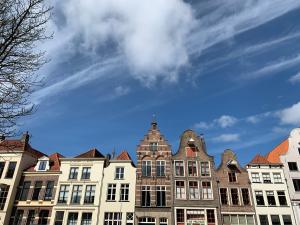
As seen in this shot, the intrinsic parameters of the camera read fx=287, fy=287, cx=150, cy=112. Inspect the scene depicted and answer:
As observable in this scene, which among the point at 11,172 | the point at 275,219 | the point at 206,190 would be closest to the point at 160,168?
the point at 206,190

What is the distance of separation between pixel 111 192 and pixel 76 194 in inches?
175

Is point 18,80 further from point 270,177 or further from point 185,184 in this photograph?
point 270,177

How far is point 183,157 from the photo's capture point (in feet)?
121

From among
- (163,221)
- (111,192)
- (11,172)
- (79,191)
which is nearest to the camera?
(163,221)

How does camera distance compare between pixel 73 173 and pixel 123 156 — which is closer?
pixel 73 173

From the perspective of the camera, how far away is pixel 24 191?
36375mm

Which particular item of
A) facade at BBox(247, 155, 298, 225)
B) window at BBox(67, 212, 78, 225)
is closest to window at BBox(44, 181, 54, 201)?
window at BBox(67, 212, 78, 225)

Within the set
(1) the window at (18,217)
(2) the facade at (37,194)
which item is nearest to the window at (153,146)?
(2) the facade at (37,194)

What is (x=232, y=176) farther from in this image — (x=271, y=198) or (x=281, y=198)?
(x=281, y=198)

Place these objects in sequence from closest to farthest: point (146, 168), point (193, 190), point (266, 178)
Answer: point (193, 190) → point (266, 178) → point (146, 168)

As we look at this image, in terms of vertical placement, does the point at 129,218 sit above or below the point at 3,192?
below

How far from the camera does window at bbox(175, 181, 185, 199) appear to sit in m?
34.3

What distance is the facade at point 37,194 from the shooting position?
34344 mm

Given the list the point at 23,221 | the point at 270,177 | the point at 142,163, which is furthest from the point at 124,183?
the point at 270,177
